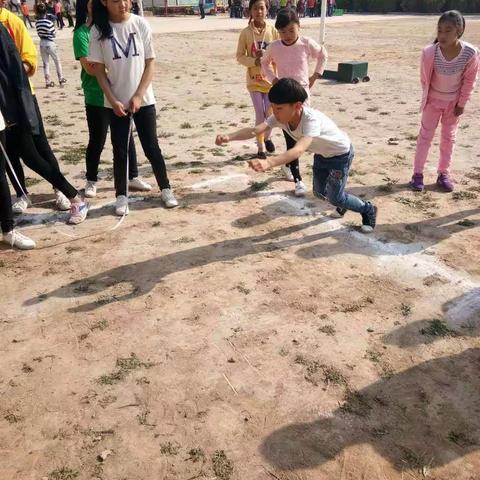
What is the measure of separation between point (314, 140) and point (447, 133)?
2.13 m

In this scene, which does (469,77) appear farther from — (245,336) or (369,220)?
(245,336)

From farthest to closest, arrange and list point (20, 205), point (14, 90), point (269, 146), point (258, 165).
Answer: point (269, 146) < point (20, 205) < point (14, 90) < point (258, 165)

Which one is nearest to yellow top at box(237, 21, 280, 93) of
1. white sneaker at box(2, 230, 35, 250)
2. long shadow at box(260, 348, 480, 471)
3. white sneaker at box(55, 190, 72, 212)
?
white sneaker at box(55, 190, 72, 212)

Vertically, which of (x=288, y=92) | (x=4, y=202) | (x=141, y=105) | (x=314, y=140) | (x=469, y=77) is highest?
(x=288, y=92)

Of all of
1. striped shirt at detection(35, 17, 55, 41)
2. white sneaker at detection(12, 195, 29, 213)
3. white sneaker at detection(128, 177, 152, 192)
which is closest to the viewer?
white sneaker at detection(12, 195, 29, 213)

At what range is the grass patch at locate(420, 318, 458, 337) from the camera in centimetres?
326

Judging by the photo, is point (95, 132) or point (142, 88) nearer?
point (142, 88)

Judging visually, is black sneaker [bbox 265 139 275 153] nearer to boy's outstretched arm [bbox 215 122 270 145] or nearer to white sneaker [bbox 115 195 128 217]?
white sneaker [bbox 115 195 128 217]

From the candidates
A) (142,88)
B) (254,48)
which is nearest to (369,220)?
(142,88)

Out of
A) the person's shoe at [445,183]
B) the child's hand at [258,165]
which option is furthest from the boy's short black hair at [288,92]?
the person's shoe at [445,183]

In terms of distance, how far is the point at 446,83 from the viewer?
504 cm

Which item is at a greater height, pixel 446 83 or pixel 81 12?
pixel 81 12

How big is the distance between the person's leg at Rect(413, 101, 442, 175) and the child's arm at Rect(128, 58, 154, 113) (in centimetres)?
295

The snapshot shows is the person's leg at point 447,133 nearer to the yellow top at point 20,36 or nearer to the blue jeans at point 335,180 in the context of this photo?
the blue jeans at point 335,180
